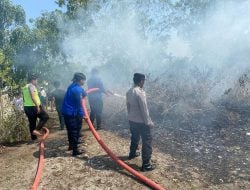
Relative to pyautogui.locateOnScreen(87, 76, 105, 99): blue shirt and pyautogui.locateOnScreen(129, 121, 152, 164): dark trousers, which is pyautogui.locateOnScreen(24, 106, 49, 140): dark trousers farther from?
pyautogui.locateOnScreen(129, 121, 152, 164): dark trousers

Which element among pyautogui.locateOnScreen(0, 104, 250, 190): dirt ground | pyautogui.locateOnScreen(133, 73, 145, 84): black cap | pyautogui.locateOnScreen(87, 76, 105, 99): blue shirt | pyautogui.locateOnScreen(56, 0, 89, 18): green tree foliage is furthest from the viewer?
pyautogui.locateOnScreen(56, 0, 89, 18): green tree foliage

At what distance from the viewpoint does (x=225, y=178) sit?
557cm

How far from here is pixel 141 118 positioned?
231 inches

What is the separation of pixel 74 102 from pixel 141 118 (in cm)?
146

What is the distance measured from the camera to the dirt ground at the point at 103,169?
545 cm

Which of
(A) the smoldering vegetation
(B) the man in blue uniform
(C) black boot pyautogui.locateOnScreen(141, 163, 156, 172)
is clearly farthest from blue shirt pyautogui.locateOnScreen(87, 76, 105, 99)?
(C) black boot pyautogui.locateOnScreen(141, 163, 156, 172)

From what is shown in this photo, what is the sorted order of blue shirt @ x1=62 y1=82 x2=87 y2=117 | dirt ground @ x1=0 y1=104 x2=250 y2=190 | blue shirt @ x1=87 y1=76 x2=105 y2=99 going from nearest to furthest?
dirt ground @ x1=0 y1=104 x2=250 y2=190 → blue shirt @ x1=62 y1=82 x2=87 y2=117 → blue shirt @ x1=87 y1=76 x2=105 y2=99

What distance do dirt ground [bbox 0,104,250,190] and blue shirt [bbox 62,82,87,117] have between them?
899mm

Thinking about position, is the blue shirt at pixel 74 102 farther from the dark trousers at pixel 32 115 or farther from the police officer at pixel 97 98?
the police officer at pixel 97 98

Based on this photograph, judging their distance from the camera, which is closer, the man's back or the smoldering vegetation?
the smoldering vegetation

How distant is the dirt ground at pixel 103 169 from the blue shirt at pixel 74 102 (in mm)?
899

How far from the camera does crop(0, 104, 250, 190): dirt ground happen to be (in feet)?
17.9

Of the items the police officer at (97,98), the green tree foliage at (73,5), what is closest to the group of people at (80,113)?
the police officer at (97,98)

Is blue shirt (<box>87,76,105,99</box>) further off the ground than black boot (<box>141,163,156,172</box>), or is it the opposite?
blue shirt (<box>87,76,105,99</box>)
